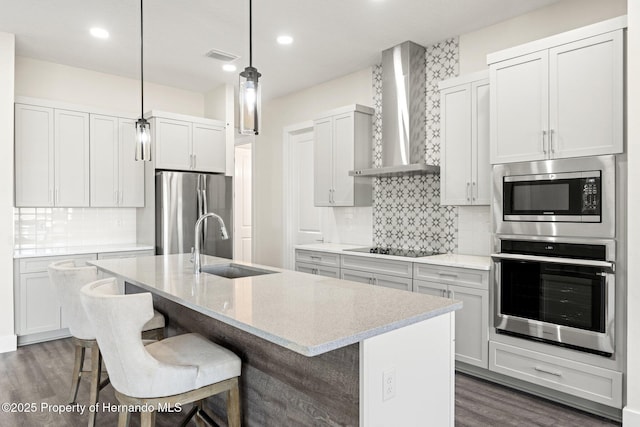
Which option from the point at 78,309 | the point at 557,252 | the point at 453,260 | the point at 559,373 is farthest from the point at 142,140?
the point at 559,373

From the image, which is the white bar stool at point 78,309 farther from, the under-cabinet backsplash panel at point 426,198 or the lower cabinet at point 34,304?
the under-cabinet backsplash panel at point 426,198

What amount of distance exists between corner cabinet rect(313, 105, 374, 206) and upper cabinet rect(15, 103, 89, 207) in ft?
8.73

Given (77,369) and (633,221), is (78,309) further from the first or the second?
(633,221)

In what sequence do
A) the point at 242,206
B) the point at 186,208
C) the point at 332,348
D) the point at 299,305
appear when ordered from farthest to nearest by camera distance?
1. the point at 242,206
2. the point at 186,208
3. the point at 299,305
4. the point at 332,348

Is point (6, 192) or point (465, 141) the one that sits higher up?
point (465, 141)

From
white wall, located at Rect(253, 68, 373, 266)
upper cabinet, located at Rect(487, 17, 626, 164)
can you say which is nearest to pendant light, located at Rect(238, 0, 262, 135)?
upper cabinet, located at Rect(487, 17, 626, 164)

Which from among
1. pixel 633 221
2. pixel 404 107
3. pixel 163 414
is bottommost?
pixel 163 414

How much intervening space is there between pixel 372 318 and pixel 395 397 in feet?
1.02

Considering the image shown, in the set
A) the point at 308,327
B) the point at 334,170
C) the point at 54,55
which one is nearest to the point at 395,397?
the point at 308,327

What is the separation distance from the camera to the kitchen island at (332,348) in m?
1.44

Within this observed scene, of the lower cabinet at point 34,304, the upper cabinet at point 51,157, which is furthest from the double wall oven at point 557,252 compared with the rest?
the upper cabinet at point 51,157

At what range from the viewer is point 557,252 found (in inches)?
109

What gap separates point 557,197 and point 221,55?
11.5ft

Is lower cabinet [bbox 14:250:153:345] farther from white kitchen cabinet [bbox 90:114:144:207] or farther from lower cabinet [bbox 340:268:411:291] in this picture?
lower cabinet [bbox 340:268:411:291]
